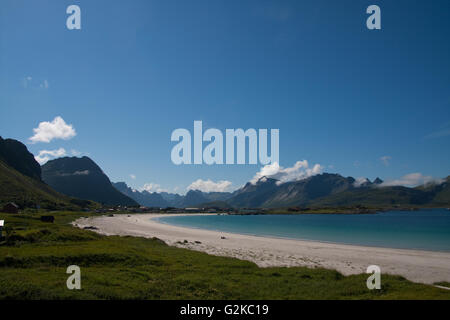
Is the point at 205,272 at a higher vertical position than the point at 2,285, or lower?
lower

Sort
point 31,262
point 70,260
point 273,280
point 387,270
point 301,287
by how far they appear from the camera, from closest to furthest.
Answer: point 301,287 → point 273,280 → point 31,262 → point 70,260 → point 387,270

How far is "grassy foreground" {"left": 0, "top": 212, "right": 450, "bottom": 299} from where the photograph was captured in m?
19.1

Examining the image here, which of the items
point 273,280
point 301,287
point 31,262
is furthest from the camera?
point 31,262

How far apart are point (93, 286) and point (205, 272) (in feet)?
35.8

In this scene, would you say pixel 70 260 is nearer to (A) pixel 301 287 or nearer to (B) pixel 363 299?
(A) pixel 301 287

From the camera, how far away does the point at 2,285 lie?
1830cm

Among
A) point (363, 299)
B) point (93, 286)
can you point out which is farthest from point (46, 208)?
point (363, 299)

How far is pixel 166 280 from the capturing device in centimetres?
2352

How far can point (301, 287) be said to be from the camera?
895 inches

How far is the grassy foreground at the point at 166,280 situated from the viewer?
1907cm
